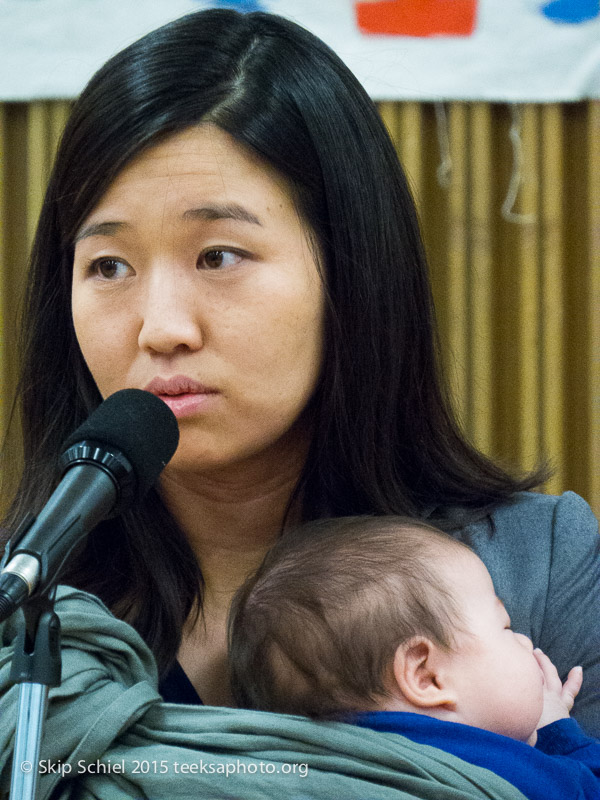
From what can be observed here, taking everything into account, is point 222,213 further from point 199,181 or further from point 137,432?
point 137,432

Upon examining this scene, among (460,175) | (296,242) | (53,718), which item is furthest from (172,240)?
(460,175)

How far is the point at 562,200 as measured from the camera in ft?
7.26

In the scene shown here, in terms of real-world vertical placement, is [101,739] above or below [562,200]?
below

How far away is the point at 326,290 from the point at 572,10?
1.35m

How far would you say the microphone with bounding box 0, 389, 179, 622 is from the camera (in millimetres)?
580

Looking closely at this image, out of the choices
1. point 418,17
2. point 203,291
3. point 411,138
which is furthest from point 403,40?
point 203,291

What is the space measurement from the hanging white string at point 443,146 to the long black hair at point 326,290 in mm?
1054

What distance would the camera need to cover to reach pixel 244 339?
1.00 meters

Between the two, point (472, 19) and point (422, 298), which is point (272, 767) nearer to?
point (422, 298)

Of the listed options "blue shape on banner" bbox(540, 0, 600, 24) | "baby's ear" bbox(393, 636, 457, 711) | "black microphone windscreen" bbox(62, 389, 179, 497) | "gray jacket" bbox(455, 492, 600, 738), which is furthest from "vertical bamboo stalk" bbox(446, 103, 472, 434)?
"black microphone windscreen" bbox(62, 389, 179, 497)

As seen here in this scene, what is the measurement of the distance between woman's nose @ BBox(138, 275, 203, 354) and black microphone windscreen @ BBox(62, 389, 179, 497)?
174mm

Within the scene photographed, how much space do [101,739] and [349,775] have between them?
20 centimetres

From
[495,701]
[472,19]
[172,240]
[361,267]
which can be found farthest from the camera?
[472,19]

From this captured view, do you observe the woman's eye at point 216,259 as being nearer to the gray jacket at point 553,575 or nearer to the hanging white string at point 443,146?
the gray jacket at point 553,575
